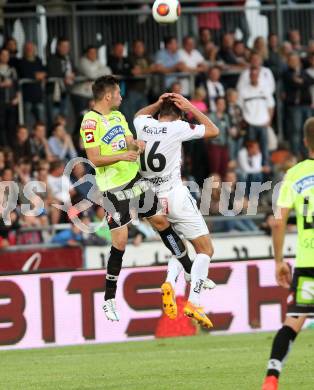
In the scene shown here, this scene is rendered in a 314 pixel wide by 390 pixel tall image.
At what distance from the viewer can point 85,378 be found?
41.3 feet

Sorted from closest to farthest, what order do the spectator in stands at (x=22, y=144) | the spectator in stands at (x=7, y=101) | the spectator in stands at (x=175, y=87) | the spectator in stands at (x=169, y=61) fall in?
the spectator in stands at (x=22, y=144)
the spectator in stands at (x=7, y=101)
the spectator in stands at (x=175, y=87)
the spectator in stands at (x=169, y=61)

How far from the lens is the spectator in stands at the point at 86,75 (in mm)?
22078

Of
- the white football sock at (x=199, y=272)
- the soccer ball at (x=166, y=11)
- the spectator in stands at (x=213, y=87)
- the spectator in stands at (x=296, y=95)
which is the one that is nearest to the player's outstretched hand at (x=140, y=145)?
the white football sock at (x=199, y=272)

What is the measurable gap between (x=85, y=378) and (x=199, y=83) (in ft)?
36.9

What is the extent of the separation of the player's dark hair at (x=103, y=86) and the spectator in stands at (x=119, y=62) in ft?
29.0

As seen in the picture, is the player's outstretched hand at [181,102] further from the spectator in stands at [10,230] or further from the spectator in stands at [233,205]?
the spectator in stands at [233,205]

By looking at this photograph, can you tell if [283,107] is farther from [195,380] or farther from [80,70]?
[195,380]

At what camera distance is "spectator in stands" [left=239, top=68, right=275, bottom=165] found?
23156 mm

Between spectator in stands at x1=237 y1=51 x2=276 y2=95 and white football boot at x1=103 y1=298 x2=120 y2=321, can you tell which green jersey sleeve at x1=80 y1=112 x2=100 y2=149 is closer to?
white football boot at x1=103 y1=298 x2=120 y2=321

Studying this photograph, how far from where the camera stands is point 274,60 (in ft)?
78.3

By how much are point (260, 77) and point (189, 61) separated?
4.41ft

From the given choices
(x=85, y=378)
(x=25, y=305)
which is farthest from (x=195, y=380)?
(x=25, y=305)

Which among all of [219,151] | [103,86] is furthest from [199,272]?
[219,151]

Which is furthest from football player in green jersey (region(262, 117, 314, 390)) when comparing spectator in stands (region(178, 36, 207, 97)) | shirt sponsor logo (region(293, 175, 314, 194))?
spectator in stands (region(178, 36, 207, 97))
